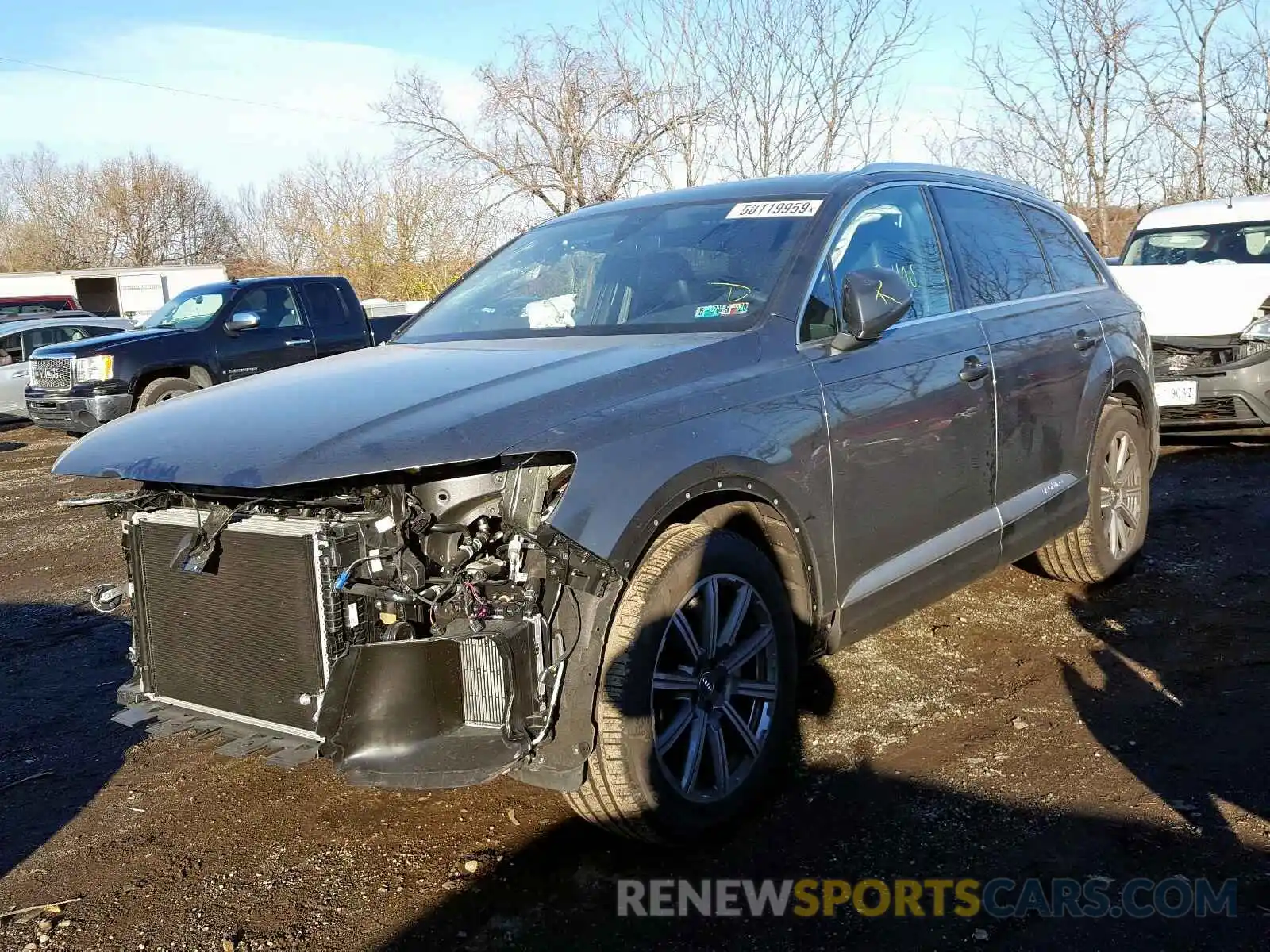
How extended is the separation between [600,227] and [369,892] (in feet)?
8.50

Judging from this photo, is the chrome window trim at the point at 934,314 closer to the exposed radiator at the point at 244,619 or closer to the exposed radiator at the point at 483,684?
the exposed radiator at the point at 483,684

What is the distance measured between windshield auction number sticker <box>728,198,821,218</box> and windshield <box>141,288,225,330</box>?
999 centimetres

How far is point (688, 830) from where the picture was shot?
2.96 meters

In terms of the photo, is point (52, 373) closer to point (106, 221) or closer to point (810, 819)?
point (810, 819)

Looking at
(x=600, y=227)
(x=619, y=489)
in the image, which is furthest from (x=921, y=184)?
(x=619, y=489)

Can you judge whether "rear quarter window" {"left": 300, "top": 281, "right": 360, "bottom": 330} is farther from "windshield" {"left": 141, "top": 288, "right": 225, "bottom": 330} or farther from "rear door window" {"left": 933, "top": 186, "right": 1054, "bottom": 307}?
"rear door window" {"left": 933, "top": 186, "right": 1054, "bottom": 307}

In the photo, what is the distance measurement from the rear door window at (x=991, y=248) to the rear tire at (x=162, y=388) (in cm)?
973

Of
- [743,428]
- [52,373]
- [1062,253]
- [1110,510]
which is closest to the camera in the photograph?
[743,428]

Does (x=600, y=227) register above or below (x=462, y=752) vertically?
above

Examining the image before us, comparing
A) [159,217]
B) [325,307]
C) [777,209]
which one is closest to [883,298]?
[777,209]

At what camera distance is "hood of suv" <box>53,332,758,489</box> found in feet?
8.46

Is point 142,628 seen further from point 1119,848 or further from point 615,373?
point 1119,848

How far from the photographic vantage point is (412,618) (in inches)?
111

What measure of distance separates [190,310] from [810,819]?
1164 cm
